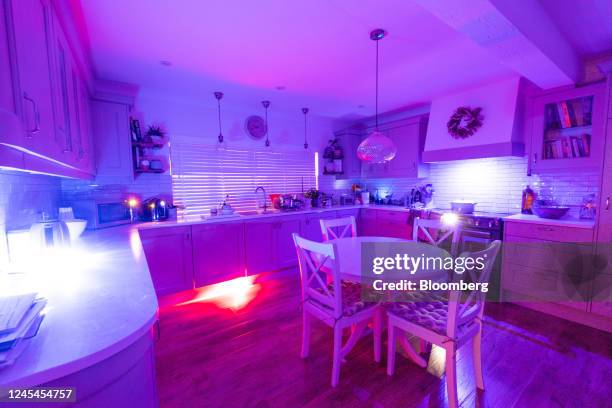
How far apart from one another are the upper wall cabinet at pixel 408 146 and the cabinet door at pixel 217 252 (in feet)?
8.71

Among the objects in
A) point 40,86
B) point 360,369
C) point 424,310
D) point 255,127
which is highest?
point 255,127

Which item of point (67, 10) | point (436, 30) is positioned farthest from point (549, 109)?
point (67, 10)

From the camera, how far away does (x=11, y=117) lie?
74 cm

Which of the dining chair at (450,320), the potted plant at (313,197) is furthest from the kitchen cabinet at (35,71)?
the potted plant at (313,197)

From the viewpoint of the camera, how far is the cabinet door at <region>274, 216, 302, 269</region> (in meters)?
3.75

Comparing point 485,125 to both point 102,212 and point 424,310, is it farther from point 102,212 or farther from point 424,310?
point 102,212

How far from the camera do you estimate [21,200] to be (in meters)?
1.80

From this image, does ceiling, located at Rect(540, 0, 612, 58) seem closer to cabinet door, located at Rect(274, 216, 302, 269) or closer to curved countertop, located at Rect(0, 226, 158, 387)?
curved countertop, located at Rect(0, 226, 158, 387)

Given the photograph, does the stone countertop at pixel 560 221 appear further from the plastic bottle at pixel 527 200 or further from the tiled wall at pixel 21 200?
the tiled wall at pixel 21 200

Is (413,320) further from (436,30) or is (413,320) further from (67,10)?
(67,10)

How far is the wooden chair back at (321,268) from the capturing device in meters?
1.71

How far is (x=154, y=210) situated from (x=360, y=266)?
2.59 meters

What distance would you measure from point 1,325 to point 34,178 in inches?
74.5

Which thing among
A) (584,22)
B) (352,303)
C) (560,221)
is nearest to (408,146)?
(560,221)
